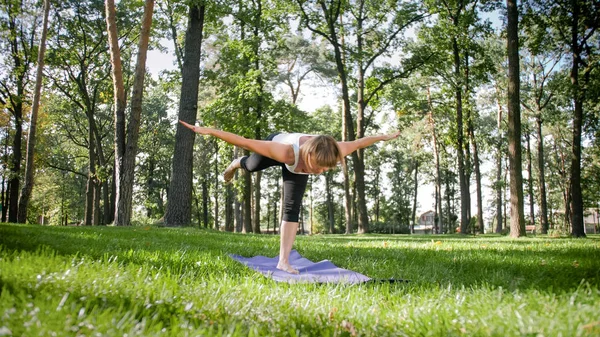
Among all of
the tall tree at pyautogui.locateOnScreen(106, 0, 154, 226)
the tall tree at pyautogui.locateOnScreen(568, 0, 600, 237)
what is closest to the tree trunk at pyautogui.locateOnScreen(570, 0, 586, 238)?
the tall tree at pyautogui.locateOnScreen(568, 0, 600, 237)

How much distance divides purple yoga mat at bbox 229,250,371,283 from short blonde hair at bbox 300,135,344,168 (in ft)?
3.69

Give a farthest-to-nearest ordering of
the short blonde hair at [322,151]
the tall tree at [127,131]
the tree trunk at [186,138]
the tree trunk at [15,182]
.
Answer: the tree trunk at [15,182] → the tree trunk at [186,138] → the tall tree at [127,131] → the short blonde hair at [322,151]

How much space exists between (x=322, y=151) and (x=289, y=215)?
2.91ft

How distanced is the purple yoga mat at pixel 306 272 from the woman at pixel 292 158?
0.73 feet

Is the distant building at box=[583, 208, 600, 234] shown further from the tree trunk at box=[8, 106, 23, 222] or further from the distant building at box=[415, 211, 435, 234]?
the tree trunk at box=[8, 106, 23, 222]

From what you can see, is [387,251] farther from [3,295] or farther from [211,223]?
[211,223]

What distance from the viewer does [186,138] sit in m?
13.1

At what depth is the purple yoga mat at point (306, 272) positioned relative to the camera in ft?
12.7

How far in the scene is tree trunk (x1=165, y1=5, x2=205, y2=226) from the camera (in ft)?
41.7

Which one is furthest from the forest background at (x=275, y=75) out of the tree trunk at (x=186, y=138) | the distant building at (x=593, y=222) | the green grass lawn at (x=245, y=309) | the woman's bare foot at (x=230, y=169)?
the distant building at (x=593, y=222)

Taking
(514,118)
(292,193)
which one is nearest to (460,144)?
(514,118)

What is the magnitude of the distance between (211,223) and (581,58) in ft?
154

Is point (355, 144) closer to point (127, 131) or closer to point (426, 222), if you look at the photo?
point (127, 131)

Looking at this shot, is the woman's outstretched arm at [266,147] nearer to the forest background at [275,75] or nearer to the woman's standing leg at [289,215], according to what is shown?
the woman's standing leg at [289,215]
